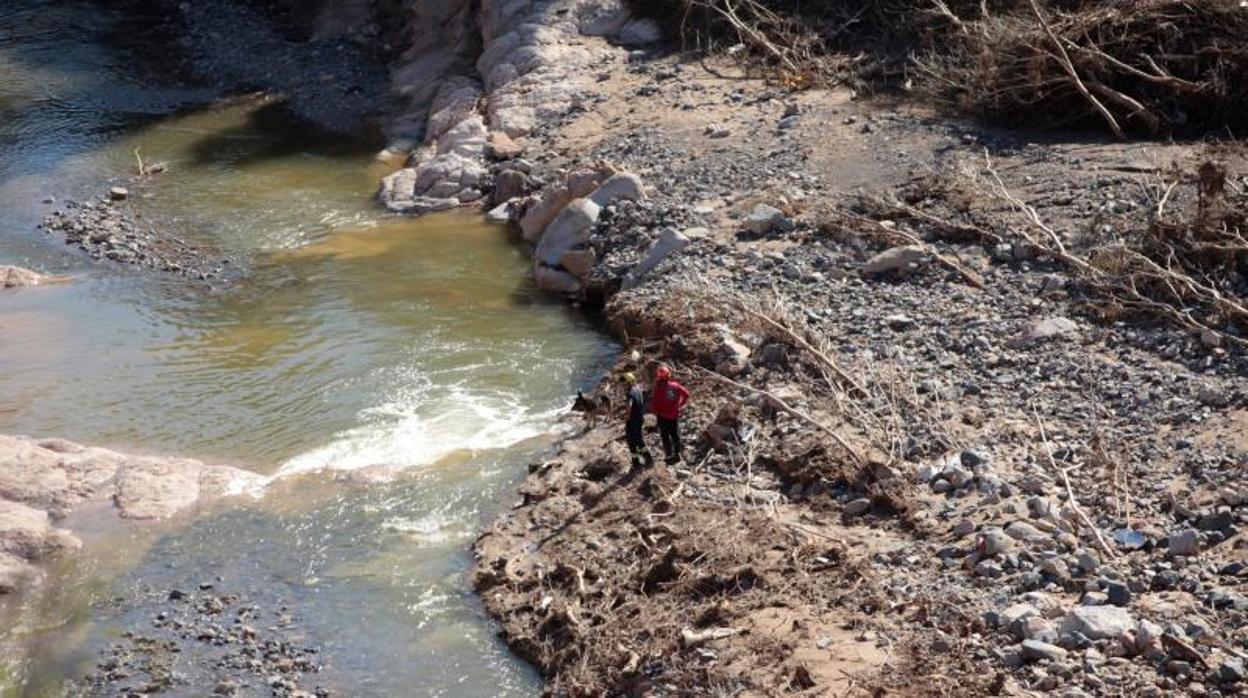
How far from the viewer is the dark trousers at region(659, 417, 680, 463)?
42.5 ft

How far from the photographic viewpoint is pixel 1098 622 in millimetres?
A: 9195

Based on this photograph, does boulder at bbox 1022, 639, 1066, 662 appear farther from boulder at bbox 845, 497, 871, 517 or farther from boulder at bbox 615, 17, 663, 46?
boulder at bbox 615, 17, 663, 46

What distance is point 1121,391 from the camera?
12.4m

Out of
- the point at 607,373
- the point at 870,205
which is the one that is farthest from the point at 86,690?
the point at 870,205

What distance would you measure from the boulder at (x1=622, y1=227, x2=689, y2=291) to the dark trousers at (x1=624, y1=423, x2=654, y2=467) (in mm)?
4005

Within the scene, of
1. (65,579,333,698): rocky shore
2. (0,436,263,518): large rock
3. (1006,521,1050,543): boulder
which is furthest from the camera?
(0,436,263,518): large rock

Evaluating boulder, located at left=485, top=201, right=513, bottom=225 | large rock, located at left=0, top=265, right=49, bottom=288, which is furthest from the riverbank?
large rock, located at left=0, top=265, right=49, bottom=288

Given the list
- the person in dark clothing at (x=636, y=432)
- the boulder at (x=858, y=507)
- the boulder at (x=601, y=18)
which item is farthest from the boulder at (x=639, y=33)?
the boulder at (x=858, y=507)

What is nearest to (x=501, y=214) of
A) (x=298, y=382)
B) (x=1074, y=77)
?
(x=298, y=382)

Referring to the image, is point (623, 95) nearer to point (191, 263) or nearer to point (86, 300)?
point (191, 263)

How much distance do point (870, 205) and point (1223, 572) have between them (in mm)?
7836

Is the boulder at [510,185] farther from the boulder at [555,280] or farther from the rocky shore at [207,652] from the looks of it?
the rocky shore at [207,652]

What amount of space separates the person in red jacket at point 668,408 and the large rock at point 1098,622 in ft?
14.3

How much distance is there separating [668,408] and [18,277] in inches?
419
